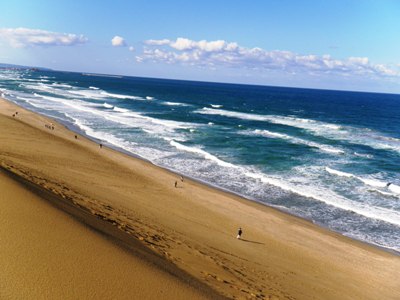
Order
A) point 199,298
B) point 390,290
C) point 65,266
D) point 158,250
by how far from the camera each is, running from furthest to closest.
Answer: point 390,290 < point 158,250 < point 199,298 < point 65,266

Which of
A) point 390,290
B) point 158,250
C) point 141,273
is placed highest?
point 141,273

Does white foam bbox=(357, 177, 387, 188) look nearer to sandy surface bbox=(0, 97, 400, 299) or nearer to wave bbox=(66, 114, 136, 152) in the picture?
sandy surface bbox=(0, 97, 400, 299)

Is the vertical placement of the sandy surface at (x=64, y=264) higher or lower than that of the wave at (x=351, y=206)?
higher

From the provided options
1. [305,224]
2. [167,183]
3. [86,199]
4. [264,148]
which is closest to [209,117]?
[264,148]

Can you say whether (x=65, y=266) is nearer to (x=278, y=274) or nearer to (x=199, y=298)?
(x=199, y=298)

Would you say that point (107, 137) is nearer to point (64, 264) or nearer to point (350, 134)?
point (64, 264)

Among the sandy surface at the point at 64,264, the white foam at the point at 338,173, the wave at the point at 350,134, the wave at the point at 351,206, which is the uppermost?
the wave at the point at 350,134

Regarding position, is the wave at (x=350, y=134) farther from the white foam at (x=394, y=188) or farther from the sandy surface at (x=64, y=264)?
the sandy surface at (x=64, y=264)

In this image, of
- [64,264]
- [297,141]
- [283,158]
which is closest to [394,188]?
[283,158]

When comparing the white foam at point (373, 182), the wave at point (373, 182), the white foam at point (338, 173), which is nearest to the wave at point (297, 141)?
the white foam at point (338, 173)
